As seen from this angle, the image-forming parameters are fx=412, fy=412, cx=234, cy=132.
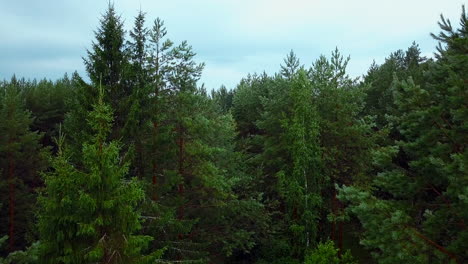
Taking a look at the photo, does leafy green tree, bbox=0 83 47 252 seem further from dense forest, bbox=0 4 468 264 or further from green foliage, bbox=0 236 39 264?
green foliage, bbox=0 236 39 264

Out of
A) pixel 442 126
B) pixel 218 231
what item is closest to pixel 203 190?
pixel 218 231

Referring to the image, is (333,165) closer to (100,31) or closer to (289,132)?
(289,132)

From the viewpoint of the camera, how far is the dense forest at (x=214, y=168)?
41.2ft

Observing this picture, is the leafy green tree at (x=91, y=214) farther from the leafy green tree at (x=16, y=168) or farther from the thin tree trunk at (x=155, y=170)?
the leafy green tree at (x=16, y=168)

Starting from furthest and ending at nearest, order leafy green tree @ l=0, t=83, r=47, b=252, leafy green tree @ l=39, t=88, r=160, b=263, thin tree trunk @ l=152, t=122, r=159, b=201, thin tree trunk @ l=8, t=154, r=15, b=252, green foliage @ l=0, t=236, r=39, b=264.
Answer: leafy green tree @ l=0, t=83, r=47, b=252, thin tree trunk @ l=8, t=154, r=15, b=252, thin tree trunk @ l=152, t=122, r=159, b=201, leafy green tree @ l=39, t=88, r=160, b=263, green foliage @ l=0, t=236, r=39, b=264

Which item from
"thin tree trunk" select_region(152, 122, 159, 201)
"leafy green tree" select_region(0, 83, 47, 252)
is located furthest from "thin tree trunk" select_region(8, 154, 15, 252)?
"thin tree trunk" select_region(152, 122, 159, 201)

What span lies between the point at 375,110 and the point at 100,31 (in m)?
25.0

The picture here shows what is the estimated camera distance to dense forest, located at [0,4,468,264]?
12570mm

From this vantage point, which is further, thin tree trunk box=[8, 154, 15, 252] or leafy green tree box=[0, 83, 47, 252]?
leafy green tree box=[0, 83, 47, 252]

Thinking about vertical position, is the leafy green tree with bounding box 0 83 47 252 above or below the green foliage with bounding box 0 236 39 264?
above

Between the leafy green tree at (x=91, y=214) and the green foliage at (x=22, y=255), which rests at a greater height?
the leafy green tree at (x=91, y=214)

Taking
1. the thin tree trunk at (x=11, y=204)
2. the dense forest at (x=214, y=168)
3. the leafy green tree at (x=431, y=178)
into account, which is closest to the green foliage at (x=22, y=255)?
the dense forest at (x=214, y=168)

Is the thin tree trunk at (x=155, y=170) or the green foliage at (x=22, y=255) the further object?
the thin tree trunk at (x=155, y=170)

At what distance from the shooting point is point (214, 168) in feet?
66.5
